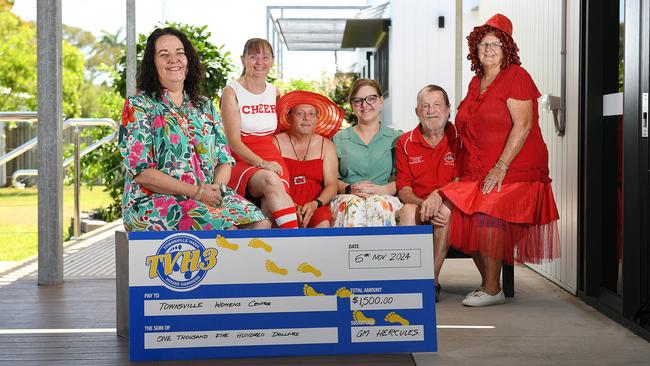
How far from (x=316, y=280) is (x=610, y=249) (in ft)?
6.34

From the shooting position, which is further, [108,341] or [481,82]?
[481,82]

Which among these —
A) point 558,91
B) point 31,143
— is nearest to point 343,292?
point 558,91

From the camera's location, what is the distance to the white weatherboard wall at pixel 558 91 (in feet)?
17.1

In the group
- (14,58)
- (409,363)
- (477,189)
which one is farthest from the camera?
(14,58)

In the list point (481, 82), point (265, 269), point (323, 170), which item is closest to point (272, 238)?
point (265, 269)

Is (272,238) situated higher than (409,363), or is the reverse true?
(272,238)

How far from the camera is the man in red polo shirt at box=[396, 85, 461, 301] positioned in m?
4.98

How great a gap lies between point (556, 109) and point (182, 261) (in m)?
2.63

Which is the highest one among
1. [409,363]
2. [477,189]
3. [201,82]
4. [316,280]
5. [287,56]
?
[287,56]

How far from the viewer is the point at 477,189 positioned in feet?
16.1

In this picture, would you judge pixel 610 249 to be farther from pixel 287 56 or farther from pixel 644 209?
pixel 287 56

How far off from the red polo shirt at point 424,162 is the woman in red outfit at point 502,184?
0.13 meters

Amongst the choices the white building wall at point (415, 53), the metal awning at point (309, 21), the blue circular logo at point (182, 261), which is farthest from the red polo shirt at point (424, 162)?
the metal awning at point (309, 21)

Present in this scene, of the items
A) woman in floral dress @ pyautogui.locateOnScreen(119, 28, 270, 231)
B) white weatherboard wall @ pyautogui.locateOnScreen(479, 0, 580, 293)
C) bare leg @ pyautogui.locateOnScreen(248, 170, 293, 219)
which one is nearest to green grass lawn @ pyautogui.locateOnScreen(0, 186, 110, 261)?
white weatherboard wall @ pyautogui.locateOnScreen(479, 0, 580, 293)
